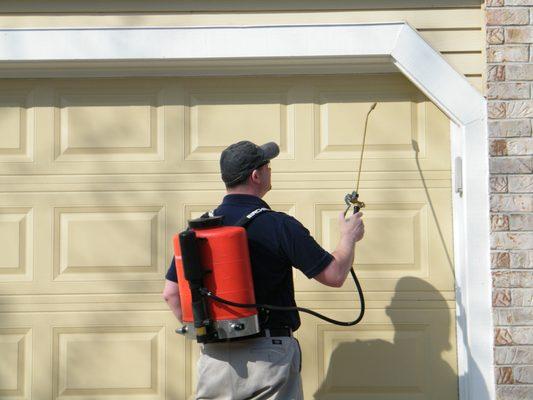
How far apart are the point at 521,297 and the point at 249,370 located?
163 cm

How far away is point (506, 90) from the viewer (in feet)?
15.3

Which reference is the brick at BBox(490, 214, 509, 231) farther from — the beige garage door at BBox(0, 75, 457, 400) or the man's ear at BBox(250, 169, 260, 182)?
the man's ear at BBox(250, 169, 260, 182)

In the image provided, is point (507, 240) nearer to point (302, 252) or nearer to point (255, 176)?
point (302, 252)

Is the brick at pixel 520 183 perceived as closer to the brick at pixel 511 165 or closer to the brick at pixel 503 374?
the brick at pixel 511 165

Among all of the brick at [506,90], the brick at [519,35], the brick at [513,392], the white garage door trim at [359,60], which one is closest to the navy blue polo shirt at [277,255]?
the white garage door trim at [359,60]

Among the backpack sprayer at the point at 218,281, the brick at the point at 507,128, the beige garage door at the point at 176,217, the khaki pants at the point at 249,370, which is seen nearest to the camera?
the backpack sprayer at the point at 218,281

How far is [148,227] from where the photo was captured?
4.95 m

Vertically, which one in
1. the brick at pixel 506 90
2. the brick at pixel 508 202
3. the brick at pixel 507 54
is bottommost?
the brick at pixel 508 202

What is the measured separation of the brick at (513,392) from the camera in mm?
4531

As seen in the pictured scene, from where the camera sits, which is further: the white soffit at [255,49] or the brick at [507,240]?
the white soffit at [255,49]

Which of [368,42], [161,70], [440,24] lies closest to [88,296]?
[161,70]

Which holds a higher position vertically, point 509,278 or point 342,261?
point 342,261

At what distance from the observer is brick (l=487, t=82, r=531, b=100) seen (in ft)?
15.3

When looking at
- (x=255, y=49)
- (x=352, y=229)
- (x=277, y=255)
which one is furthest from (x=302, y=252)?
(x=255, y=49)
